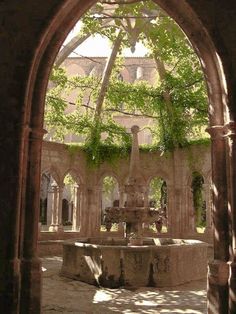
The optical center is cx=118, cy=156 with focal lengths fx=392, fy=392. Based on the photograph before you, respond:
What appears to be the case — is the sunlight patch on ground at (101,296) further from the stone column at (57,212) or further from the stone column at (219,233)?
the stone column at (57,212)

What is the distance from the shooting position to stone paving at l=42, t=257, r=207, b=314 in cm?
529

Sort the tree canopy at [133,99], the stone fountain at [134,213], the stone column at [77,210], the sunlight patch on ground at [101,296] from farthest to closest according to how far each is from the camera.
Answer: the stone column at [77,210]
the tree canopy at [133,99]
the stone fountain at [134,213]
the sunlight patch on ground at [101,296]

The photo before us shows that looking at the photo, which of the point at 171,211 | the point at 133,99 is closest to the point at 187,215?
the point at 171,211

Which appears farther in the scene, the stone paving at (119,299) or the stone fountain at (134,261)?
the stone fountain at (134,261)

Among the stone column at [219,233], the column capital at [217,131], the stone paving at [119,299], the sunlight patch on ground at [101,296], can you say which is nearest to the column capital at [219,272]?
the stone column at [219,233]

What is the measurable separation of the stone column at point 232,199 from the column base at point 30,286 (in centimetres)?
233

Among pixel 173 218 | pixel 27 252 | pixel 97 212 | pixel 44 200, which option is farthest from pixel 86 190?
pixel 44 200

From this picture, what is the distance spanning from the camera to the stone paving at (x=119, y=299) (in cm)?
529

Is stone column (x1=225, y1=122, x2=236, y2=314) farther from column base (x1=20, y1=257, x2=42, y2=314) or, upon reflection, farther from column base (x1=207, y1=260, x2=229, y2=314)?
column base (x1=20, y1=257, x2=42, y2=314)

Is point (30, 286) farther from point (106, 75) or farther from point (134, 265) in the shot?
point (106, 75)

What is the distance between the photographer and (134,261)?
22.9 feet

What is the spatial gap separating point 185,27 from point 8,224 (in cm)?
359

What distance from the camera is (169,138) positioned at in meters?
13.2

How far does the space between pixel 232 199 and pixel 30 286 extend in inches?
106
